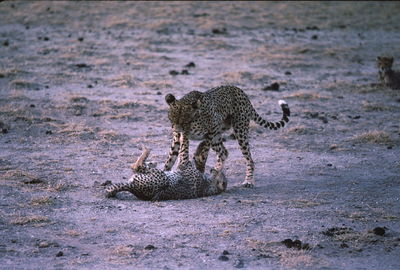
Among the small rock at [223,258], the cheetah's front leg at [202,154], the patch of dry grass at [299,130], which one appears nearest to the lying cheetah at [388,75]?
the patch of dry grass at [299,130]

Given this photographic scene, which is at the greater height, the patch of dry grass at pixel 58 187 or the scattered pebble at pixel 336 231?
the patch of dry grass at pixel 58 187

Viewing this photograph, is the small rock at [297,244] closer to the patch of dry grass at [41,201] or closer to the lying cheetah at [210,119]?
the lying cheetah at [210,119]

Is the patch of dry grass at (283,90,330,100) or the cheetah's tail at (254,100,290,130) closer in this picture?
the cheetah's tail at (254,100,290,130)

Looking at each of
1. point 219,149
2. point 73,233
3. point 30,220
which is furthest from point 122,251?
point 219,149

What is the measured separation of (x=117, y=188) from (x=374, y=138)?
4983 millimetres

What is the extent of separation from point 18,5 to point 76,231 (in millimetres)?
19415

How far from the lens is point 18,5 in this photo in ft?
80.3

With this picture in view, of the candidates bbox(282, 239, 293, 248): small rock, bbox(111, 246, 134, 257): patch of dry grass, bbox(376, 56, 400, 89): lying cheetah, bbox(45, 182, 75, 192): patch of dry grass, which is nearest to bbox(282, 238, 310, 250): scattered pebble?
bbox(282, 239, 293, 248): small rock

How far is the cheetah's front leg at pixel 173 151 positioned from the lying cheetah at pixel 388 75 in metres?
7.44

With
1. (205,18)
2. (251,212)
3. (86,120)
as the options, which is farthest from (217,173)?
(205,18)

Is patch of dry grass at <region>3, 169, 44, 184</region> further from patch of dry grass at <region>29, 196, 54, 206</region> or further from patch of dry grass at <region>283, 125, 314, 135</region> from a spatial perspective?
patch of dry grass at <region>283, 125, 314, 135</region>

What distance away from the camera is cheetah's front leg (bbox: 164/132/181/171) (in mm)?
8750

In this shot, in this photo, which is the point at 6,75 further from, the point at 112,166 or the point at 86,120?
the point at 112,166

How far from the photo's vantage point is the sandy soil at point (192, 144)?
21.1 feet
